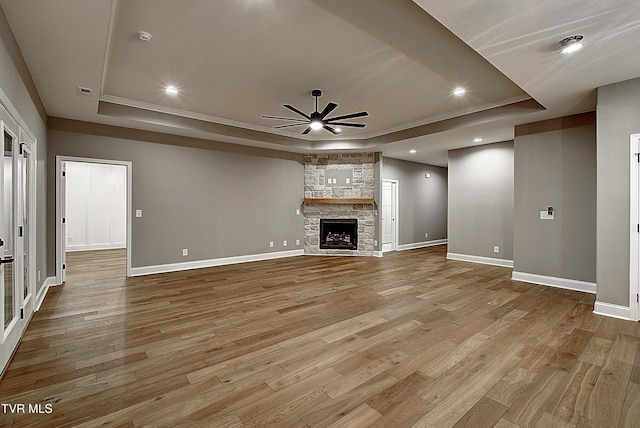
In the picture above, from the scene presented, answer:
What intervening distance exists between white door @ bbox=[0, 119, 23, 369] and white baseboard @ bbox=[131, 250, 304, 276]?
8.73ft

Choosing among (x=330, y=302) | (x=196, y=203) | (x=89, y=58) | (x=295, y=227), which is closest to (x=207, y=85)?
(x=89, y=58)

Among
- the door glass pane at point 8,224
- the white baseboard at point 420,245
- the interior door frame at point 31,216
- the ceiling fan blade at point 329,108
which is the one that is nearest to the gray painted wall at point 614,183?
the ceiling fan blade at point 329,108

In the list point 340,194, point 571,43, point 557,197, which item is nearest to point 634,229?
point 557,197

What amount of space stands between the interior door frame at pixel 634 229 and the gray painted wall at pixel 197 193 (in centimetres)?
615

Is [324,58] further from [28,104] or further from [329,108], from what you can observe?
[28,104]

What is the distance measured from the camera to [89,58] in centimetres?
304

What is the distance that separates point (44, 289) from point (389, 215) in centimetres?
765

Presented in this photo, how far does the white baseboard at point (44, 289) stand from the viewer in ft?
13.0

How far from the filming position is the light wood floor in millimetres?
1914

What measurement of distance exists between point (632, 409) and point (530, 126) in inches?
181

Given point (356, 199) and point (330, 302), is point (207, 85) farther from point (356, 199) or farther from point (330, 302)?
point (356, 199)

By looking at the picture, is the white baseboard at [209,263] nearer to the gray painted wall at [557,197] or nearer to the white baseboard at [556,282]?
the white baseboard at [556,282]

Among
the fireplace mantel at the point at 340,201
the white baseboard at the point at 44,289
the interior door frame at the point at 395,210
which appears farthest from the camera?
the interior door frame at the point at 395,210


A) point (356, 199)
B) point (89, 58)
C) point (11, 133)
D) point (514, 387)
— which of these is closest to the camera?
point (514, 387)
